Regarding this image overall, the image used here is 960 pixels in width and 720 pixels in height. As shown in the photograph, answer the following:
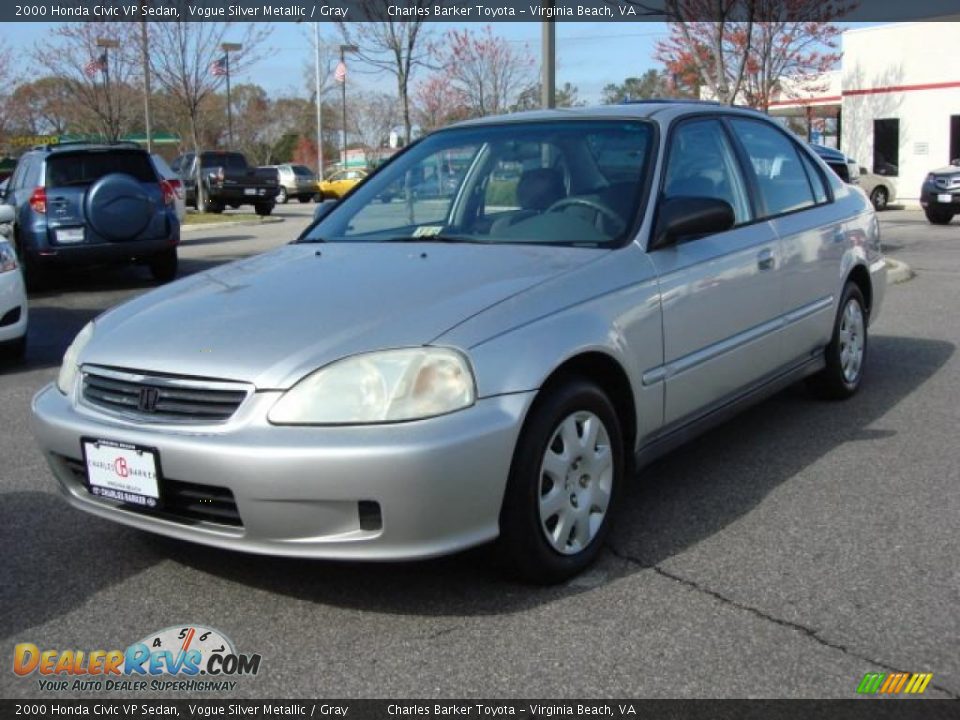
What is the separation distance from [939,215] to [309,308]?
65.4 feet

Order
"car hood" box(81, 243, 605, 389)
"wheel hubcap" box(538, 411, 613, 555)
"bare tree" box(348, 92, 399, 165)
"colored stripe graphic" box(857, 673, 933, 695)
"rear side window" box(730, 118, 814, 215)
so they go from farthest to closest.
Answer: "bare tree" box(348, 92, 399, 165) < "rear side window" box(730, 118, 814, 215) < "wheel hubcap" box(538, 411, 613, 555) < "car hood" box(81, 243, 605, 389) < "colored stripe graphic" box(857, 673, 933, 695)

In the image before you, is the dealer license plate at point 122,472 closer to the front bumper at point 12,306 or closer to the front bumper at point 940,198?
the front bumper at point 12,306

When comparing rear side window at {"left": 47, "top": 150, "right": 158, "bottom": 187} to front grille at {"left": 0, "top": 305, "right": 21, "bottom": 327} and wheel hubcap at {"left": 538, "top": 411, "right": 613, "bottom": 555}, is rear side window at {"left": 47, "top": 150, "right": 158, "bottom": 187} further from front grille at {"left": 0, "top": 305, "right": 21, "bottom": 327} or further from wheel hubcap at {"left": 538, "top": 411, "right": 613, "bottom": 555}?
wheel hubcap at {"left": 538, "top": 411, "right": 613, "bottom": 555}

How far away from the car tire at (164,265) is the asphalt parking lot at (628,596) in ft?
25.7

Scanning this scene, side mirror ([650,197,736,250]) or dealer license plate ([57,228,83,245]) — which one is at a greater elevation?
side mirror ([650,197,736,250])

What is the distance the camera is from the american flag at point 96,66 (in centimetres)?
2770

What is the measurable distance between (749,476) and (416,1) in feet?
47.9

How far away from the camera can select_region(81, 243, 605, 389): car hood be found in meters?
3.23

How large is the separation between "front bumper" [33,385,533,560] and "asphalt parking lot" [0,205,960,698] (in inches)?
11.6

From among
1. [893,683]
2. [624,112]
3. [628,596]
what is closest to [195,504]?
[628,596]

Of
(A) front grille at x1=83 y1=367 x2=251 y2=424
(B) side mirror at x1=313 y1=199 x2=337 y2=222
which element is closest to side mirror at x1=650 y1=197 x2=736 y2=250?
(B) side mirror at x1=313 y1=199 x2=337 y2=222

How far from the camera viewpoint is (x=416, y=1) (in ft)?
57.5

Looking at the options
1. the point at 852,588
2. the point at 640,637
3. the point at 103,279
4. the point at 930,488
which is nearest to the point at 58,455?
the point at 640,637
